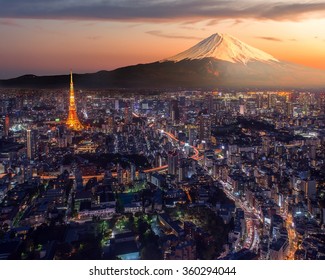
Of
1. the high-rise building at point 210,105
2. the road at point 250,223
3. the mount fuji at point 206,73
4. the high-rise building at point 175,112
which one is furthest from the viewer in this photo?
the high-rise building at point 175,112

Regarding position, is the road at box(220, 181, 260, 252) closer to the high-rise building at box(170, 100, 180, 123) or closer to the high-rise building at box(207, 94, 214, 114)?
the high-rise building at box(207, 94, 214, 114)

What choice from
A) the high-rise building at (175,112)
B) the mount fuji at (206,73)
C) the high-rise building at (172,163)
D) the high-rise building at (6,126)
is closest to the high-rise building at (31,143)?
the high-rise building at (6,126)

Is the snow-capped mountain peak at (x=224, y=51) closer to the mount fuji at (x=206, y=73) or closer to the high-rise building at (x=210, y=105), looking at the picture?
the mount fuji at (x=206, y=73)

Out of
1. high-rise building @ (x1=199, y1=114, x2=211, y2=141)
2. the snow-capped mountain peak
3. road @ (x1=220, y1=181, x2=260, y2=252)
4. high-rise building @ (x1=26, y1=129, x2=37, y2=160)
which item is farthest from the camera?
high-rise building @ (x1=199, y1=114, x2=211, y2=141)

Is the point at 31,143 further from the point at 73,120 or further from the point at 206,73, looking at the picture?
the point at 206,73

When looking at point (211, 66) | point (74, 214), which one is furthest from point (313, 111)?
point (74, 214)

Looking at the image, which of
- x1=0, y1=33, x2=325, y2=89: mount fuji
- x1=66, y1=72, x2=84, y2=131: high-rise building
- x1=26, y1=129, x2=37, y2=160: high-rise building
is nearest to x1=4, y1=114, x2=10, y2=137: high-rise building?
x1=26, y1=129, x2=37, y2=160: high-rise building

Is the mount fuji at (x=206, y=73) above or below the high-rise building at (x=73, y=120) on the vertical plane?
above
